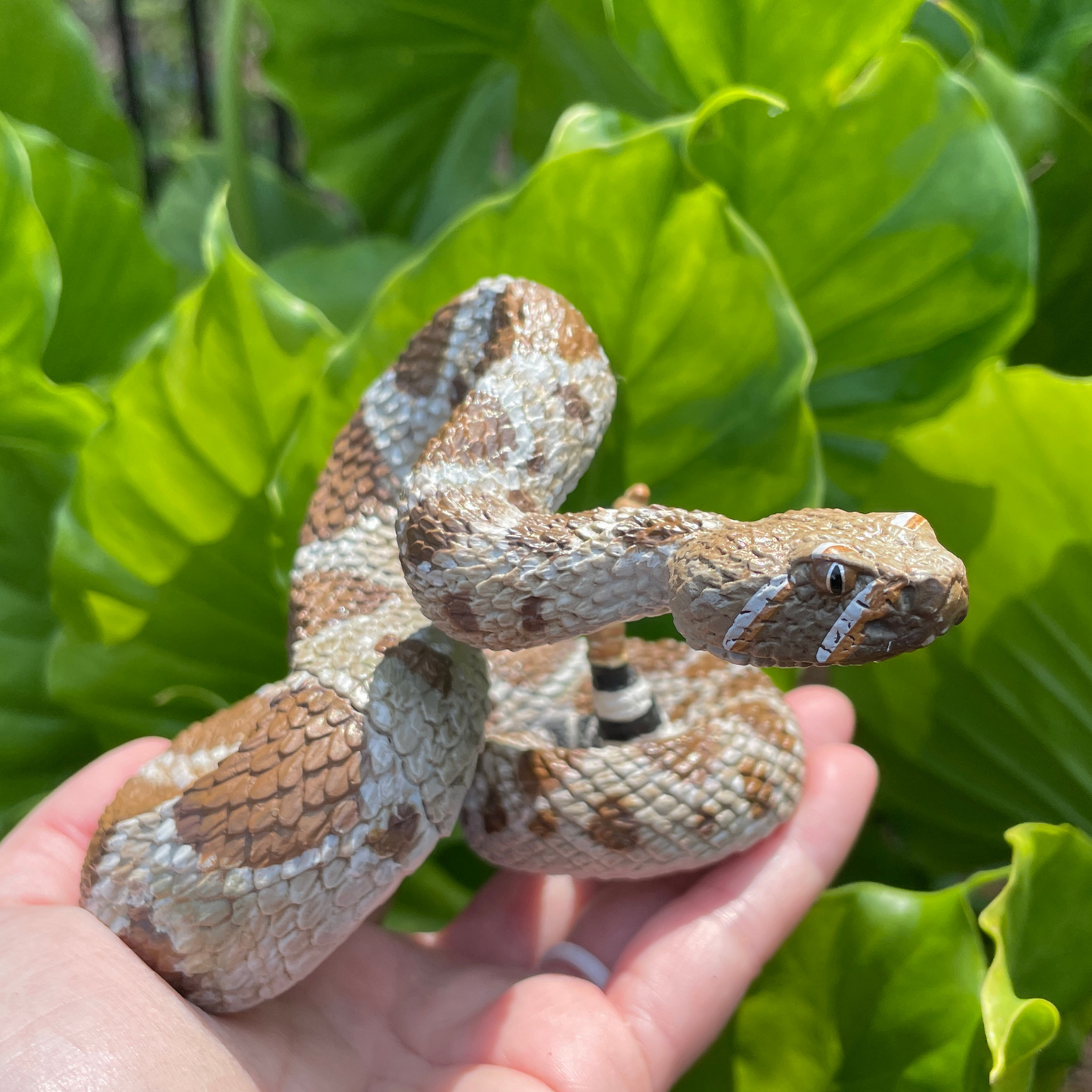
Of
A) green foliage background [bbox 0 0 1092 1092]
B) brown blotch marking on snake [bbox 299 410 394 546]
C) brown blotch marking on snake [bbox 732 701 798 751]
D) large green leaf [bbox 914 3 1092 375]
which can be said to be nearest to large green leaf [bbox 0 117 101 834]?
green foliage background [bbox 0 0 1092 1092]

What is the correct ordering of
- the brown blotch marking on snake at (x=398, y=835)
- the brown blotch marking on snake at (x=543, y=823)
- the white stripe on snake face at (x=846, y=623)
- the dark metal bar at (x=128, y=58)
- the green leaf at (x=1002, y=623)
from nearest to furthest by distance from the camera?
the white stripe on snake face at (x=846, y=623), the brown blotch marking on snake at (x=398, y=835), the brown blotch marking on snake at (x=543, y=823), the green leaf at (x=1002, y=623), the dark metal bar at (x=128, y=58)

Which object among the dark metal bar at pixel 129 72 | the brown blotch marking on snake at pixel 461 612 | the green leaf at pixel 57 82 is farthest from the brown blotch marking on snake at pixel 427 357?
the dark metal bar at pixel 129 72

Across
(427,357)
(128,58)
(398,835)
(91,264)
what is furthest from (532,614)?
(128,58)

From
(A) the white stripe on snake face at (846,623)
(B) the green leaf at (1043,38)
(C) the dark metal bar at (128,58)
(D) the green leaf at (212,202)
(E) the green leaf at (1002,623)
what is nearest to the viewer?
(A) the white stripe on snake face at (846,623)

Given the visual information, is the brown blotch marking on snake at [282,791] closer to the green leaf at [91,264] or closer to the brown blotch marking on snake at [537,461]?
the brown blotch marking on snake at [537,461]

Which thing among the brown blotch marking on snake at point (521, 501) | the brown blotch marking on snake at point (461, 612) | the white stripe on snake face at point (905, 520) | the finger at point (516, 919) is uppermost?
the white stripe on snake face at point (905, 520)

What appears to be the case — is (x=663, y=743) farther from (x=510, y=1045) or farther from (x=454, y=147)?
(x=454, y=147)

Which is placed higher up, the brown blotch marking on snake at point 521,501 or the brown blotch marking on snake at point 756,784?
the brown blotch marking on snake at point 521,501
